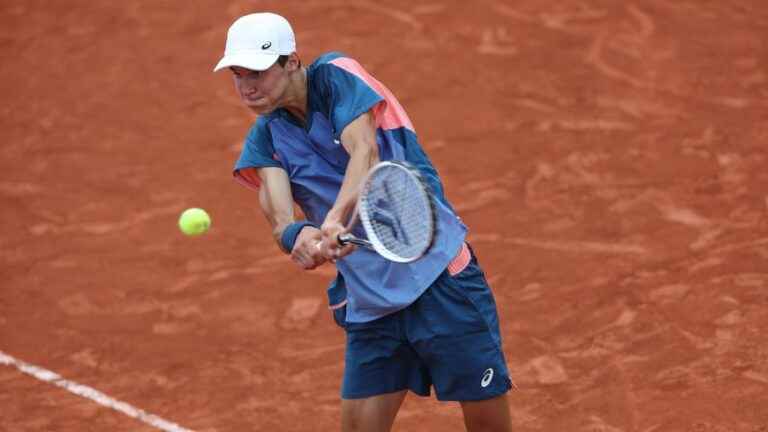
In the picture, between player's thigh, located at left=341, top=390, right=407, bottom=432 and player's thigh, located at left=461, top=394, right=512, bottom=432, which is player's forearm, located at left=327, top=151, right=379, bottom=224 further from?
player's thigh, located at left=461, top=394, right=512, bottom=432

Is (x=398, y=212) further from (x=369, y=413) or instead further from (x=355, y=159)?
(x=369, y=413)

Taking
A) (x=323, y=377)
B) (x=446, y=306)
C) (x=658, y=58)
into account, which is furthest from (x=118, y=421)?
(x=658, y=58)

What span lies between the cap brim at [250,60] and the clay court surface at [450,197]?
101 inches

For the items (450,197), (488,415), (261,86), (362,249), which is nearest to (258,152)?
(261,86)

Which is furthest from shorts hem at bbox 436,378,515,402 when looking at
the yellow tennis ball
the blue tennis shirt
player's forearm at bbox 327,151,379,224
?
the yellow tennis ball

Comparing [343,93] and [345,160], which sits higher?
[343,93]

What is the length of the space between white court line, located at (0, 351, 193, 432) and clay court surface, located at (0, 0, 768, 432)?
0.04 meters

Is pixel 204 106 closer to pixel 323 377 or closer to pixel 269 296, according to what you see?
pixel 269 296

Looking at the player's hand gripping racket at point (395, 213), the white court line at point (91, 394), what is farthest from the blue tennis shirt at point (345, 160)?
the white court line at point (91, 394)

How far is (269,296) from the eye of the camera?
25.7 ft

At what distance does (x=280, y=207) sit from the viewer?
4754mm

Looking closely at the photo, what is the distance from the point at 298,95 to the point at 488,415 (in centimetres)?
146

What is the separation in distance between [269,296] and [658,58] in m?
4.36

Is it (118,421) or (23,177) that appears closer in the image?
(118,421)
